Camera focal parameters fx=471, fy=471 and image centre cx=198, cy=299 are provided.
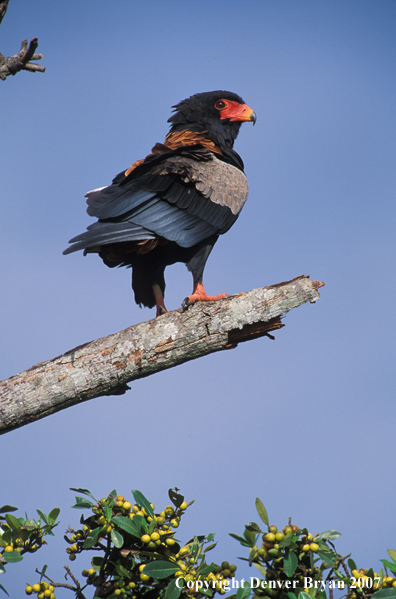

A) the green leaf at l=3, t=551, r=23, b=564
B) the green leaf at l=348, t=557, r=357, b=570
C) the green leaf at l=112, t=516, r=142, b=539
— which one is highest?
the green leaf at l=112, t=516, r=142, b=539

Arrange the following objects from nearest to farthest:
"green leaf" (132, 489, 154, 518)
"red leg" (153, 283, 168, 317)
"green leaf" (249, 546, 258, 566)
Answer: "green leaf" (249, 546, 258, 566), "green leaf" (132, 489, 154, 518), "red leg" (153, 283, 168, 317)

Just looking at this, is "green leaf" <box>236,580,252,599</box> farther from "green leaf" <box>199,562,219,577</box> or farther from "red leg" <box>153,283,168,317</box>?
"red leg" <box>153,283,168,317</box>

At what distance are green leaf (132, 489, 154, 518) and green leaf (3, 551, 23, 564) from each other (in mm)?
607

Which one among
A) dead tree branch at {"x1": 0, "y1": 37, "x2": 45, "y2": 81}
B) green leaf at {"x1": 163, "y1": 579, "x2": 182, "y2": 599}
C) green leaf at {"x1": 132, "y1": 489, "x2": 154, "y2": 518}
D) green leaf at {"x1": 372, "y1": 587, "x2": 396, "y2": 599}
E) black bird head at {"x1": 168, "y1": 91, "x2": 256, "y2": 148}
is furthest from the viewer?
black bird head at {"x1": 168, "y1": 91, "x2": 256, "y2": 148}

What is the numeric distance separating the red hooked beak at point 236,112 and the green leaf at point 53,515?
13.5 ft

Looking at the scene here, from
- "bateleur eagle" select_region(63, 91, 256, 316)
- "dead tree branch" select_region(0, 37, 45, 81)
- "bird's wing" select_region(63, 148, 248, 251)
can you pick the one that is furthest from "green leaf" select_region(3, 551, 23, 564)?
"dead tree branch" select_region(0, 37, 45, 81)

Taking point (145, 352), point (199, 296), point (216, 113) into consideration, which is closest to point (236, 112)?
point (216, 113)

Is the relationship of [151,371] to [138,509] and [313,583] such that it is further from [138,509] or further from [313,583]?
[313,583]

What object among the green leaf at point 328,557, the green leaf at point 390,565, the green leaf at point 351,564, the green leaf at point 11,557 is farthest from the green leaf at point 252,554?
the green leaf at point 11,557

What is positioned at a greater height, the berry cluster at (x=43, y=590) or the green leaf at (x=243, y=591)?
the berry cluster at (x=43, y=590)

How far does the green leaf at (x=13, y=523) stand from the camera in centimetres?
243

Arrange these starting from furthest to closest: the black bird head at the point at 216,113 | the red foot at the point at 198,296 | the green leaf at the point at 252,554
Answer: the black bird head at the point at 216,113 < the red foot at the point at 198,296 < the green leaf at the point at 252,554

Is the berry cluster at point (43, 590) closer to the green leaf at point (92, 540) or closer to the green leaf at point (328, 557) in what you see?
the green leaf at point (92, 540)

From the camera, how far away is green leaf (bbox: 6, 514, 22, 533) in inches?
95.6
